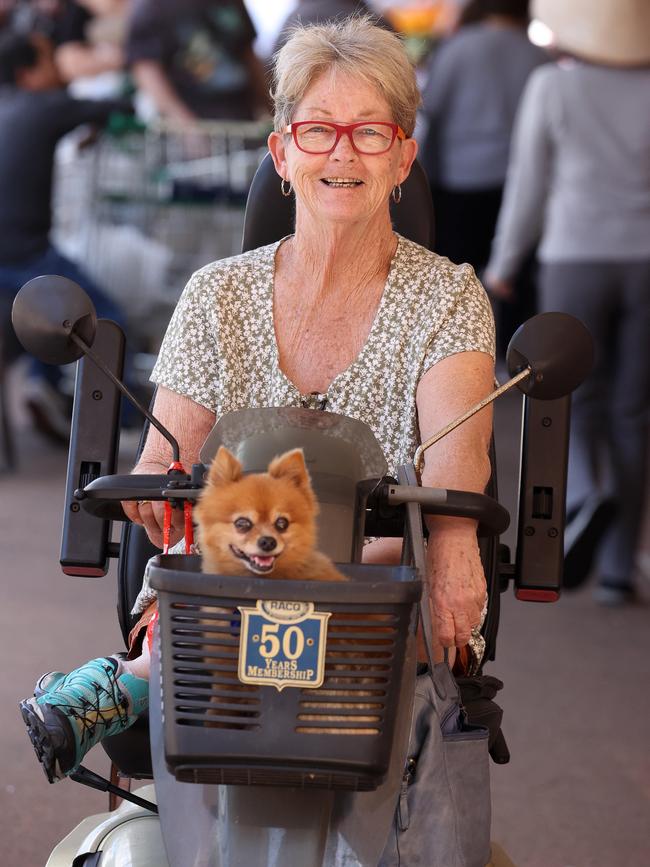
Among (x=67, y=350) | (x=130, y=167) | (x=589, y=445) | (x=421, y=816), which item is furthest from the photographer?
(x=130, y=167)

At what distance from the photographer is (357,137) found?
206 centimetres

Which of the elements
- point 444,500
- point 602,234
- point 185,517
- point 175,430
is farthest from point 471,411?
point 602,234

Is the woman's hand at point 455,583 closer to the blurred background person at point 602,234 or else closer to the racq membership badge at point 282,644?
the racq membership badge at point 282,644

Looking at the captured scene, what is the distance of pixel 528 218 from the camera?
15.4 feet

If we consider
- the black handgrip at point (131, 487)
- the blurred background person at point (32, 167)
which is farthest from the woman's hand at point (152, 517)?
the blurred background person at point (32, 167)

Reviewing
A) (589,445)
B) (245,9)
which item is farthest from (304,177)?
(245,9)

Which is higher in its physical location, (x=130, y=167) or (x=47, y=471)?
(x=130, y=167)

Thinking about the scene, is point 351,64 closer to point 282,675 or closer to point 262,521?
point 262,521

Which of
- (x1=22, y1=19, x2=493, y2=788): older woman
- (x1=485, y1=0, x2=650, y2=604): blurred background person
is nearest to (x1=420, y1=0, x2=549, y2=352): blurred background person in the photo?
(x1=485, y1=0, x2=650, y2=604): blurred background person

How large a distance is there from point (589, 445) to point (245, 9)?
4568 mm

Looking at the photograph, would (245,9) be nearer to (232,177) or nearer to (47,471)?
(232,177)

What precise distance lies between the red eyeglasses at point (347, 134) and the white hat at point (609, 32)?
246 centimetres

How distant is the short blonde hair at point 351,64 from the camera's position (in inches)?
81.2

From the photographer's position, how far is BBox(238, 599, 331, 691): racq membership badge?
134 cm
